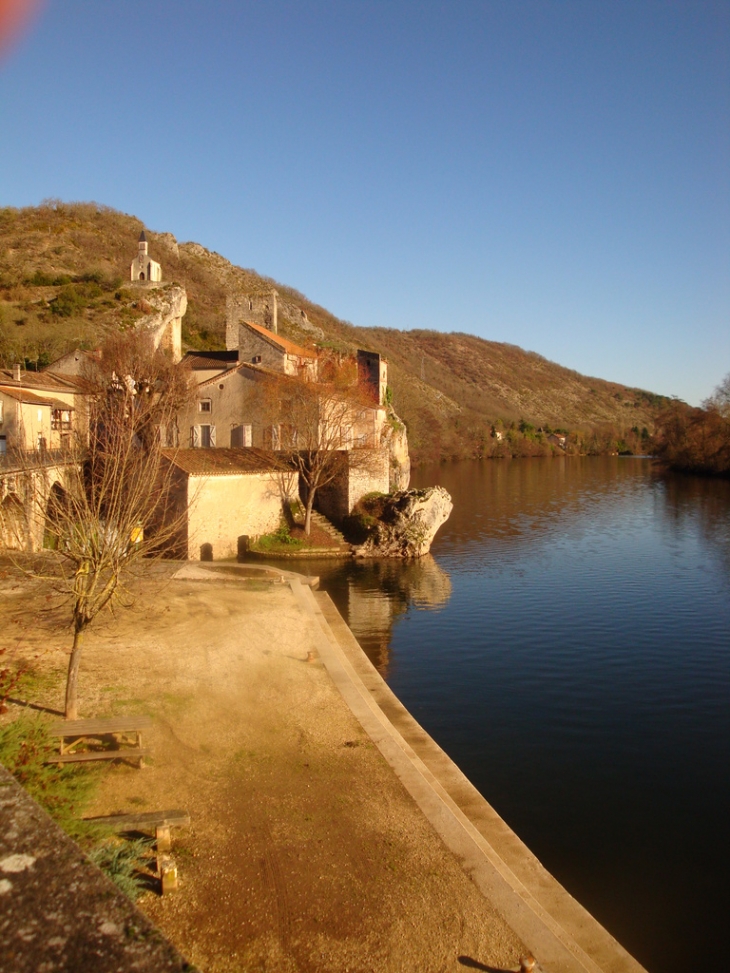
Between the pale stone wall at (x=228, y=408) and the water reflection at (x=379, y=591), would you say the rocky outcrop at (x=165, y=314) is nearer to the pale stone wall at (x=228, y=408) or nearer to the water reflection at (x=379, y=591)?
the pale stone wall at (x=228, y=408)

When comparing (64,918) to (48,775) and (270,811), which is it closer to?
(48,775)

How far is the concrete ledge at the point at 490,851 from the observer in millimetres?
7051

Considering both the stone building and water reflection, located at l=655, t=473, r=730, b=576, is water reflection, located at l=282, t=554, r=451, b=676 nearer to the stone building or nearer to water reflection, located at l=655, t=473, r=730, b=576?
water reflection, located at l=655, t=473, r=730, b=576

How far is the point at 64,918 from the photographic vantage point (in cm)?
250

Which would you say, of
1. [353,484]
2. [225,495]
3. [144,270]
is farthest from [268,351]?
[144,270]

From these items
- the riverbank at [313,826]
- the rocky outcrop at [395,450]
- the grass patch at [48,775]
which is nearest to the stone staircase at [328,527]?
the rocky outcrop at [395,450]

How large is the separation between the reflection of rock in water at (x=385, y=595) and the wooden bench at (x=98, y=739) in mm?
9651

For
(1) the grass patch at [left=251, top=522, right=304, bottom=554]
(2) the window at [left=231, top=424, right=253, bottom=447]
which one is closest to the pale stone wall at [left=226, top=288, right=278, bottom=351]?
(2) the window at [left=231, top=424, right=253, bottom=447]

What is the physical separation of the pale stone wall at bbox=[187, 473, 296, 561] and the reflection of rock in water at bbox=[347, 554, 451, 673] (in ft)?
19.2

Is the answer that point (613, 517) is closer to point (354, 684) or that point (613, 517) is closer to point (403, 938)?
point (354, 684)

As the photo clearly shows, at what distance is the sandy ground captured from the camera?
21.9 ft

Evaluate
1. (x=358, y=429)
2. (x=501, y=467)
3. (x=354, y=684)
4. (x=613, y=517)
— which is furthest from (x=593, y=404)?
(x=354, y=684)

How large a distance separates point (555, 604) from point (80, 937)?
24.5 metres

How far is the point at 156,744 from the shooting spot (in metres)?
10.7
